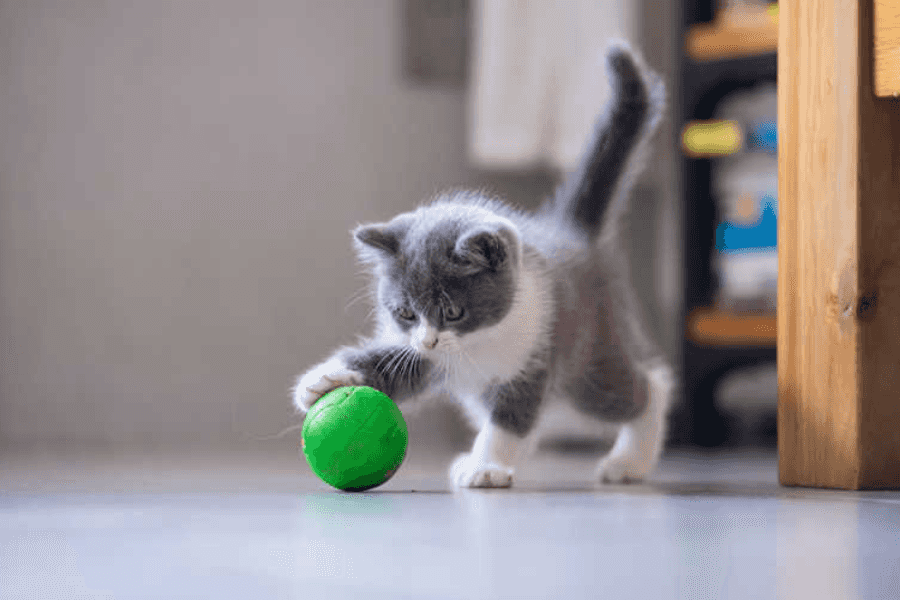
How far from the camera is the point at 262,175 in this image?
2.86m

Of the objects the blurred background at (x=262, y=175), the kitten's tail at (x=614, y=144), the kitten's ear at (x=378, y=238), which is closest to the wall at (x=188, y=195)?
the blurred background at (x=262, y=175)

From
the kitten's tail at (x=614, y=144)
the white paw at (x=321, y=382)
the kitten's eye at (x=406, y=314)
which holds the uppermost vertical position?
the kitten's tail at (x=614, y=144)

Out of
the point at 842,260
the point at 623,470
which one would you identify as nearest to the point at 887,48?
the point at 842,260

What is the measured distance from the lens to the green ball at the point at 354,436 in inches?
53.9

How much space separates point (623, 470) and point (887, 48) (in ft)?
2.23

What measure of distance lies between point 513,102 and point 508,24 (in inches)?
7.5

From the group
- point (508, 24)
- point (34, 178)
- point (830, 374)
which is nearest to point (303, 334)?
point (34, 178)

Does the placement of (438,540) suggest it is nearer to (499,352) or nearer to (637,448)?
(499,352)

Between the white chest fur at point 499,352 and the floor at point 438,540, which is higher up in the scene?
the white chest fur at point 499,352

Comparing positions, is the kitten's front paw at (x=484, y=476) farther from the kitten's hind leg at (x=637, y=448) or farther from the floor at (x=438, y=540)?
the kitten's hind leg at (x=637, y=448)

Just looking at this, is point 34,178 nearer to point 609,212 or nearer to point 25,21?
point 25,21

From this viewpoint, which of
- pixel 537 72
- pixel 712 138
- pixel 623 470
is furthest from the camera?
pixel 537 72

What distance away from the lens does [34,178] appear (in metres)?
2.72

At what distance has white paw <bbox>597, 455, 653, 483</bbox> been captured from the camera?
1.66m
